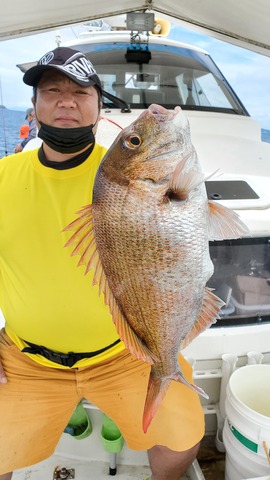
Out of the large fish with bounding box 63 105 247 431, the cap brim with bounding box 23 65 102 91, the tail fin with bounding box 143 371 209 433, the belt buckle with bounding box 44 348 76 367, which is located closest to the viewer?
the large fish with bounding box 63 105 247 431

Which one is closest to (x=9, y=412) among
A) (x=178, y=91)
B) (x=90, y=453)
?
(x=90, y=453)

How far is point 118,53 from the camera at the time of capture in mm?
5168

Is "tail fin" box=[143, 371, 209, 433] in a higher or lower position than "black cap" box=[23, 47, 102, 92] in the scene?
lower

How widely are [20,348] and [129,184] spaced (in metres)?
1.37

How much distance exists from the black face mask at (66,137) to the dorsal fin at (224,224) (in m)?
0.78

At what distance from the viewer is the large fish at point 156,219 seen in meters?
1.21

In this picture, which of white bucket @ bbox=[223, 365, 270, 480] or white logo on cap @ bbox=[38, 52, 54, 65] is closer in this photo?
white logo on cap @ bbox=[38, 52, 54, 65]

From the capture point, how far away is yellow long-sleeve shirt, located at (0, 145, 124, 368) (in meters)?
1.94

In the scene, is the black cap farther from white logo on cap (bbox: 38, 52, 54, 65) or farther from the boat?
the boat

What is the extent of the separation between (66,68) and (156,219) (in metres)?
0.93

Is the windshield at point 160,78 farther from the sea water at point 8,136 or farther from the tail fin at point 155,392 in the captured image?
the tail fin at point 155,392

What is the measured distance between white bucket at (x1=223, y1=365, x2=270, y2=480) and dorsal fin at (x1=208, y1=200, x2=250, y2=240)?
44.6 inches

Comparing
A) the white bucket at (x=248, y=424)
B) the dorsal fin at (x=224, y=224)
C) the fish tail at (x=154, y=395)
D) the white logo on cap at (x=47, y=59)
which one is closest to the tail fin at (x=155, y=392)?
the fish tail at (x=154, y=395)

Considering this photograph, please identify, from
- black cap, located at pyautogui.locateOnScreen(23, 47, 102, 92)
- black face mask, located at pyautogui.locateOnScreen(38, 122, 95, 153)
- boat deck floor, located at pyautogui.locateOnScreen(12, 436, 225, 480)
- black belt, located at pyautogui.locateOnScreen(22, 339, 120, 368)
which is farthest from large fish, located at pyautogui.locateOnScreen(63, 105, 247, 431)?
boat deck floor, located at pyautogui.locateOnScreen(12, 436, 225, 480)
